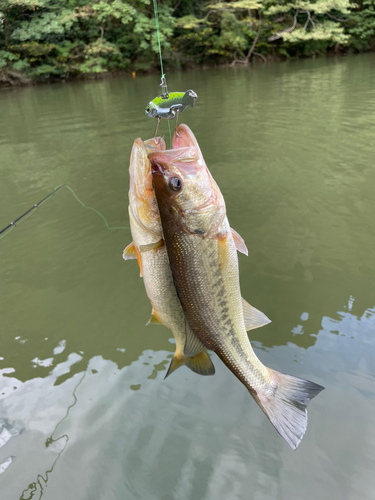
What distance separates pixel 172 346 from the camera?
141 inches

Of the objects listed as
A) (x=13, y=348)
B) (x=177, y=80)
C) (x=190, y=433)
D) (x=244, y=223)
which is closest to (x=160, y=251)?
(x=190, y=433)

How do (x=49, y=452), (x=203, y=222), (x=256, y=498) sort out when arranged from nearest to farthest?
(x=203, y=222) < (x=256, y=498) < (x=49, y=452)

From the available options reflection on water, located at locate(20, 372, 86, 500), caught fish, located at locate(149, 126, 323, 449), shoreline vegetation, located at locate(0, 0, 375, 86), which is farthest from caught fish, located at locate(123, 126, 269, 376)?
shoreline vegetation, located at locate(0, 0, 375, 86)

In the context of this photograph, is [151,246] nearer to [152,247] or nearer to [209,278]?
[152,247]

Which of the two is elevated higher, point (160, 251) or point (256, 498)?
point (160, 251)

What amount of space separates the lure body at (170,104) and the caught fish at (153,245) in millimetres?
152

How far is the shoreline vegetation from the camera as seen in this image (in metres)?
21.7

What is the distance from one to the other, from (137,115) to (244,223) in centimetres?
865

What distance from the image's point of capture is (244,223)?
5520 millimetres

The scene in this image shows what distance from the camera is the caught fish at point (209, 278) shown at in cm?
175

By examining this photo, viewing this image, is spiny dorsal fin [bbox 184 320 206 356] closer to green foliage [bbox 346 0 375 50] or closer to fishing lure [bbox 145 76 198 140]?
fishing lure [bbox 145 76 198 140]

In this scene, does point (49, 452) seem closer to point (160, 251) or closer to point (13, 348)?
point (13, 348)

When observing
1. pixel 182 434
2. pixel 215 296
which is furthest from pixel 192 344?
pixel 182 434

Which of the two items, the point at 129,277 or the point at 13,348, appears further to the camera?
the point at 129,277
